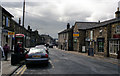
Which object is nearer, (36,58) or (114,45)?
(36,58)

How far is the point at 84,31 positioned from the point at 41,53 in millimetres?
23729

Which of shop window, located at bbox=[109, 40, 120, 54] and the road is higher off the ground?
shop window, located at bbox=[109, 40, 120, 54]

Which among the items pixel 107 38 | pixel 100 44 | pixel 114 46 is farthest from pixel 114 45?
pixel 100 44

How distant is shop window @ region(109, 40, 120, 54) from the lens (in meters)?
18.3

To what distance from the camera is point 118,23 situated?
18.1m

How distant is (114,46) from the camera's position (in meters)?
19.1

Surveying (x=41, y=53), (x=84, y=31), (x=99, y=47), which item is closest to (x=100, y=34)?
(x=99, y=47)

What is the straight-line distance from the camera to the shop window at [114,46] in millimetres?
18266

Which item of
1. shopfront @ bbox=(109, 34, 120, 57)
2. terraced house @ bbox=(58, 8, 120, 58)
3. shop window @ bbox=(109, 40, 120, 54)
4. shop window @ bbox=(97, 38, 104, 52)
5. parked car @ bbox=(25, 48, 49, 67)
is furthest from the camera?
shop window @ bbox=(97, 38, 104, 52)

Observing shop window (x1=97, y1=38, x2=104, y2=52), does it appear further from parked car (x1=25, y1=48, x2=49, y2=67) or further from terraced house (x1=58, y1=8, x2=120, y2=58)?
parked car (x1=25, y1=48, x2=49, y2=67)

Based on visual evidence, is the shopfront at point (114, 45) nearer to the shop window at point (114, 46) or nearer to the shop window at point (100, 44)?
the shop window at point (114, 46)

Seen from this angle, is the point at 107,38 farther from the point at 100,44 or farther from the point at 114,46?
the point at 100,44

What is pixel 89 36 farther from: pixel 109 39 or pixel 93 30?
pixel 109 39

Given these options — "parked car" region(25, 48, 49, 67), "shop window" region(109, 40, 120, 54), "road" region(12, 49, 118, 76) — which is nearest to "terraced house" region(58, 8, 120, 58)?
"shop window" region(109, 40, 120, 54)
